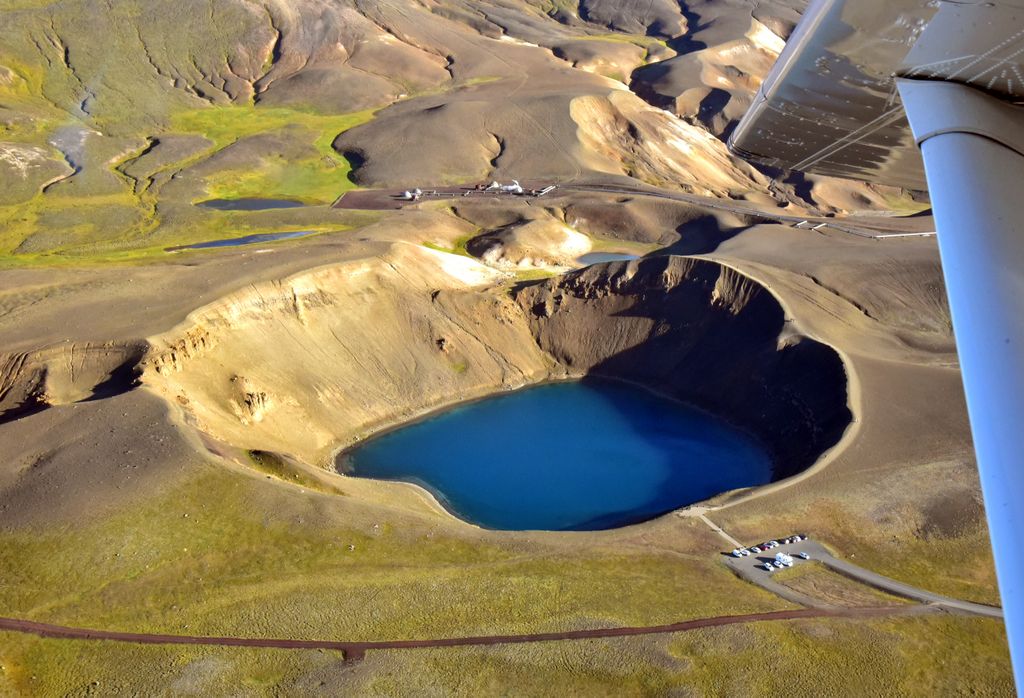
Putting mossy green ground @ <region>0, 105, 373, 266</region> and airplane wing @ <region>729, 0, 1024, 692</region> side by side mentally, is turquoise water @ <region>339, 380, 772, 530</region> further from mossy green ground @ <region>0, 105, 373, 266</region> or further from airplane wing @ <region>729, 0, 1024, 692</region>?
airplane wing @ <region>729, 0, 1024, 692</region>

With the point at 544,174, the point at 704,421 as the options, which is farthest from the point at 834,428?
the point at 544,174

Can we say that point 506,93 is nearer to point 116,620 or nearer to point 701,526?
point 701,526

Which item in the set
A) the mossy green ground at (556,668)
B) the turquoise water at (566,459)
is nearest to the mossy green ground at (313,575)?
the mossy green ground at (556,668)

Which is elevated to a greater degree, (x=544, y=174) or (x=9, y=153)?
(x=544, y=174)

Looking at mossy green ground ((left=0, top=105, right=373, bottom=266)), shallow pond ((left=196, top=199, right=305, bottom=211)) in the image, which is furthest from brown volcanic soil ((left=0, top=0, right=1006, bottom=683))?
shallow pond ((left=196, top=199, right=305, bottom=211))

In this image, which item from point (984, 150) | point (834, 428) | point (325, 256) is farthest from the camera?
point (325, 256)

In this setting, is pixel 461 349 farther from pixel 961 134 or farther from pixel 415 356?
pixel 961 134

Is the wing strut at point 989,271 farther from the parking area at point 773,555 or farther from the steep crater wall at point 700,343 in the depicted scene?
the steep crater wall at point 700,343

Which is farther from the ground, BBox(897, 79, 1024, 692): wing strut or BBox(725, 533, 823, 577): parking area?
BBox(897, 79, 1024, 692): wing strut
